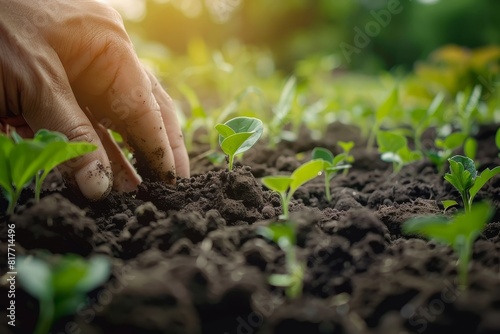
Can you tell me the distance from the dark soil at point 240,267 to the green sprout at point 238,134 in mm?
73

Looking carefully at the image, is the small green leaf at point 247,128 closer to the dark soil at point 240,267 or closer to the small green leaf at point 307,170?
the dark soil at point 240,267

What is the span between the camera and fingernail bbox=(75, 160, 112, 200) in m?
1.19

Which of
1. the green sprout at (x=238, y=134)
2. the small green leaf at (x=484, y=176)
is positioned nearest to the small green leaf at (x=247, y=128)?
the green sprout at (x=238, y=134)

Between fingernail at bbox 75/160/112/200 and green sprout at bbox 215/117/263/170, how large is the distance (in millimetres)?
317

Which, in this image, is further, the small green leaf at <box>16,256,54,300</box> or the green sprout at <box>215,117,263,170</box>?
the green sprout at <box>215,117,263,170</box>

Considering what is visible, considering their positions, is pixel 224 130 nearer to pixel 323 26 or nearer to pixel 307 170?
pixel 307 170

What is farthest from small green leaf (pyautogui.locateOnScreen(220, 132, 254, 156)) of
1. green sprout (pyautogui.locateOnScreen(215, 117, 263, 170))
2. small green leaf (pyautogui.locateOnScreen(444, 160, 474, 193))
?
small green leaf (pyautogui.locateOnScreen(444, 160, 474, 193))

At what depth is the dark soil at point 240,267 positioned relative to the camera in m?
0.73

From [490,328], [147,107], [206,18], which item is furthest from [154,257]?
[206,18]

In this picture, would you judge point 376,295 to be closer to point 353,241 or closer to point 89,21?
point 353,241

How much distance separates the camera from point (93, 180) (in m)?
1.20

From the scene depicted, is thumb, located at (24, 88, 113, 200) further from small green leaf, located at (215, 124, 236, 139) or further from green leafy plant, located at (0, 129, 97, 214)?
small green leaf, located at (215, 124, 236, 139)

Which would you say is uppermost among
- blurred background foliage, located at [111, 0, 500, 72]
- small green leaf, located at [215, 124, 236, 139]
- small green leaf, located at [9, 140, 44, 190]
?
small green leaf, located at [9, 140, 44, 190]

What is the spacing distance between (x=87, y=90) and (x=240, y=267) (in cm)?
90
